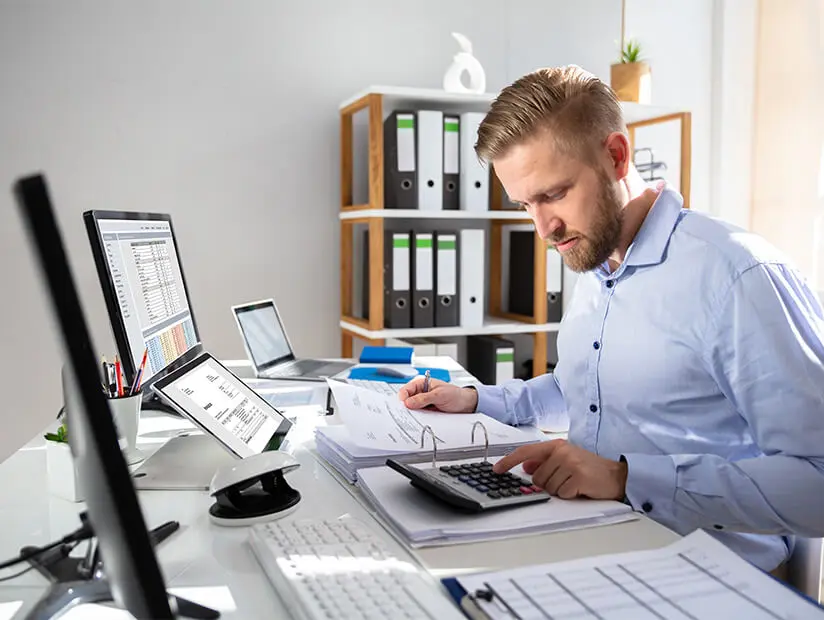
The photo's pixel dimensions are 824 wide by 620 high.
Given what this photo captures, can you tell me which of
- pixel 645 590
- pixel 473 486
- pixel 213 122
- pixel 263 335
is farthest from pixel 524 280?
pixel 645 590

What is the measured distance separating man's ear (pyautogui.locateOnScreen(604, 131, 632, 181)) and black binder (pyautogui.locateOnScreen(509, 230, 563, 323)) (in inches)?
50.5

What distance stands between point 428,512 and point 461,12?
223 centimetres

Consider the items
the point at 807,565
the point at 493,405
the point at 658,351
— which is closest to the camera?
the point at 807,565

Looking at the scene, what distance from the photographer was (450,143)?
7.79 ft

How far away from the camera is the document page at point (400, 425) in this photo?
1.09m

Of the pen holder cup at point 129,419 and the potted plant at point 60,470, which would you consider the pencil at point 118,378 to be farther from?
the potted plant at point 60,470

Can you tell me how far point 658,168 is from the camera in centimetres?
292

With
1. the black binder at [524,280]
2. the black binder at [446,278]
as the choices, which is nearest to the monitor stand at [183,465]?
the black binder at [446,278]

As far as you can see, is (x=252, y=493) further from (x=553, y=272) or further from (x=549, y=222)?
(x=553, y=272)

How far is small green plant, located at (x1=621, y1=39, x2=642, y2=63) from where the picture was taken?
2682mm

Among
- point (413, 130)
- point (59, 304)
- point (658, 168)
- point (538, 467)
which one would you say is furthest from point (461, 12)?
point (59, 304)

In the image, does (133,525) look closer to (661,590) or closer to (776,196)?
(661,590)

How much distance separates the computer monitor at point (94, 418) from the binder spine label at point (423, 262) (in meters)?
1.90

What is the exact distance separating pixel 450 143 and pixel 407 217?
0.90ft
